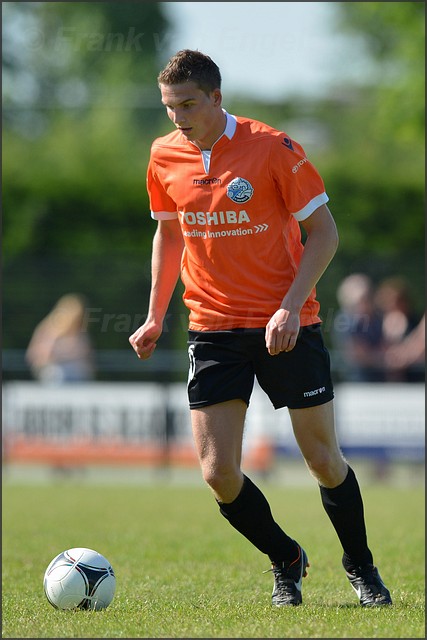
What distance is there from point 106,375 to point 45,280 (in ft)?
14.9

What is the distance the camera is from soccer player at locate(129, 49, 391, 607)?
5.40m

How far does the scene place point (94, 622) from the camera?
197 inches

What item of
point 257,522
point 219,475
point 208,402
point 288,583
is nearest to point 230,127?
point 208,402

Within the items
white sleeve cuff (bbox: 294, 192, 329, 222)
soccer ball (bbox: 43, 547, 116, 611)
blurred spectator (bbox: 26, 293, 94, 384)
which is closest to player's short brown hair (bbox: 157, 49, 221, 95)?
white sleeve cuff (bbox: 294, 192, 329, 222)

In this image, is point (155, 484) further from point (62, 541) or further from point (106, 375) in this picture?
point (62, 541)

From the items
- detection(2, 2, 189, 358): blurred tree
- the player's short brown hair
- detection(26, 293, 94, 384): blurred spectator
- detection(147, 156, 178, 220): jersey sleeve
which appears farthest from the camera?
detection(2, 2, 189, 358): blurred tree

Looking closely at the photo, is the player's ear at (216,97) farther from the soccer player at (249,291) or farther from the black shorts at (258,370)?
the black shorts at (258,370)

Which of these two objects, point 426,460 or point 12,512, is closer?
point 12,512

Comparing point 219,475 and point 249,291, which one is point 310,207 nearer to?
point 249,291

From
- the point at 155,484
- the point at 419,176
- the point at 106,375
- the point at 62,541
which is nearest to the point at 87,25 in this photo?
the point at 419,176

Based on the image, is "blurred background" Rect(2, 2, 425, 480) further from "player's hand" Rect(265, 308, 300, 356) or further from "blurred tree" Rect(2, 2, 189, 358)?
"player's hand" Rect(265, 308, 300, 356)

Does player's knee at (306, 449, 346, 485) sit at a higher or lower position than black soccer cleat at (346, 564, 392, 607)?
higher

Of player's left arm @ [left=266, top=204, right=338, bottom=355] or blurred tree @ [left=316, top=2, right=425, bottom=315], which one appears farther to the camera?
blurred tree @ [left=316, top=2, right=425, bottom=315]

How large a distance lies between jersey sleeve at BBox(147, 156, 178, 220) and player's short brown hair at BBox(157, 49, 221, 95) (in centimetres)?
57
